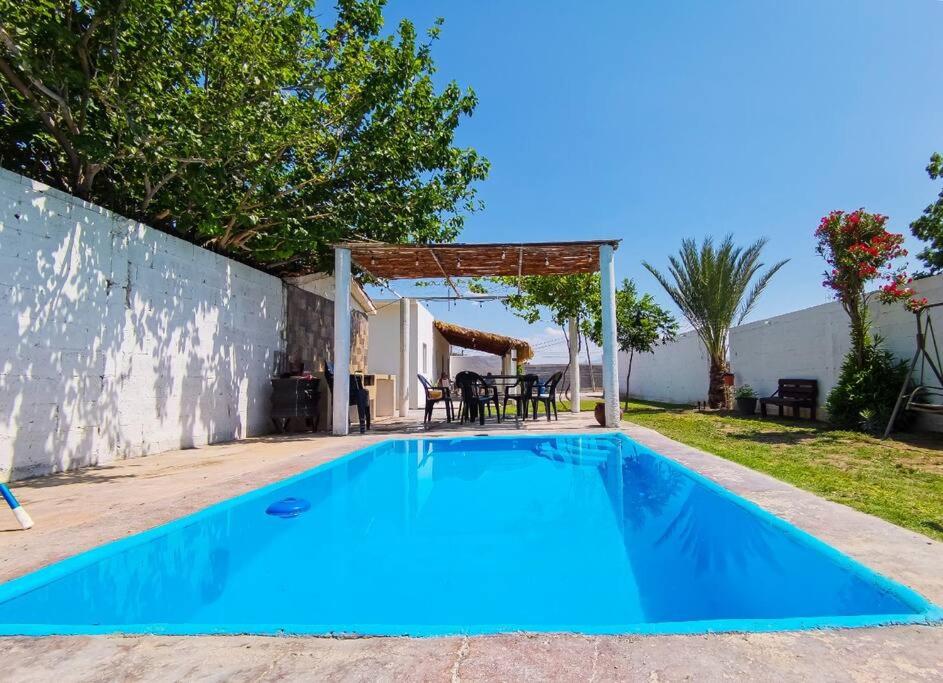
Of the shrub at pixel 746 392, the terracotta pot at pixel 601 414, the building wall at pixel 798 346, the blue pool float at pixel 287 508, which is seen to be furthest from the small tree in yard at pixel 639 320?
the blue pool float at pixel 287 508

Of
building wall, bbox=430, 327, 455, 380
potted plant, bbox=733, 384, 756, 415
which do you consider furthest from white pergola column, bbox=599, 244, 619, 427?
building wall, bbox=430, 327, 455, 380

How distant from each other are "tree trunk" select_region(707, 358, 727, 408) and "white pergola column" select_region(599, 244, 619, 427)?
721 cm

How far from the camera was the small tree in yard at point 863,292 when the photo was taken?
8.92m

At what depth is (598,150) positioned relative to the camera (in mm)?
12305

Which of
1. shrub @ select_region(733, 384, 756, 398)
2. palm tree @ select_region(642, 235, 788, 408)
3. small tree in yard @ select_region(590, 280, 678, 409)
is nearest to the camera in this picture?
shrub @ select_region(733, 384, 756, 398)

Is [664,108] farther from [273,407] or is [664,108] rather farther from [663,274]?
[273,407]

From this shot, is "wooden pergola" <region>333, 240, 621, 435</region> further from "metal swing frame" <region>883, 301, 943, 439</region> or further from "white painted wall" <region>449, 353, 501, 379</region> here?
"white painted wall" <region>449, 353, 501, 379</region>

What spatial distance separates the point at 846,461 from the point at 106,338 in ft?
30.4

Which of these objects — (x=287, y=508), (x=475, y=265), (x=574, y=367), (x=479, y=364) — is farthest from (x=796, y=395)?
(x=479, y=364)

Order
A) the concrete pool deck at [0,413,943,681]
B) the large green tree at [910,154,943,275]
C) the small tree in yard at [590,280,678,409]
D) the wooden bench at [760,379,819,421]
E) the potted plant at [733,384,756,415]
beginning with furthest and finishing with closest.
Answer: the large green tree at [910,154,943,275] → the small tree in yard at [590,280,678,409] → the potted plant at [733,384,756,415] → the wooden bench at [760,379,819,421] → the concrete pool deck at [0,413,943,681]

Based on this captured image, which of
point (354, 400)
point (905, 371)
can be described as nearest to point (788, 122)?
point (905, 371)

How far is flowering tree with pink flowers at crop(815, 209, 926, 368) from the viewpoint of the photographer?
8.81 meters

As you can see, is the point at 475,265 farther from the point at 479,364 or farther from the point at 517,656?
the point at 479,364

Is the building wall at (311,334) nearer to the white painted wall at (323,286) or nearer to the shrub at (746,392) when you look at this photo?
the white painted wall at (323,286)
